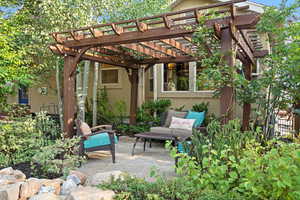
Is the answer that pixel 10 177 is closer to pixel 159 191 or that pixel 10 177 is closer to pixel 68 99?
pixel 159 191

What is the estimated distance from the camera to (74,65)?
5609mm

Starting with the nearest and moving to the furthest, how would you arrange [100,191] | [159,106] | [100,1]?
1. [100,191]
2. [100,1]
3. [159,106]

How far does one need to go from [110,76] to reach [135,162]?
6.65 meters

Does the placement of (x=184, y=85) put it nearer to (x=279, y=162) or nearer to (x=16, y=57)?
(x=16, y=57)

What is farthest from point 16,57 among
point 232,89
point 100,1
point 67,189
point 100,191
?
point 232,89

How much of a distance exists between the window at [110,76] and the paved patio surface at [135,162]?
16.1ft

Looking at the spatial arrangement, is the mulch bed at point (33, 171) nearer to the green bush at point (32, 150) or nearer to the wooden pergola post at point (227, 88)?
the green bush at point (32, 150)

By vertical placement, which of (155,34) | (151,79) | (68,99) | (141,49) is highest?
(141,49)

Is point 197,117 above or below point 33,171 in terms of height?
above

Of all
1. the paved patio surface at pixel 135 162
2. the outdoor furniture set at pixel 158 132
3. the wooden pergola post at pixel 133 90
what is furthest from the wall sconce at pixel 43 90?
the paved patio surface at pixel 135 162

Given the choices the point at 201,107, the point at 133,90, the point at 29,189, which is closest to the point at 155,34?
the point at 29,189

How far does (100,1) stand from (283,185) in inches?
257

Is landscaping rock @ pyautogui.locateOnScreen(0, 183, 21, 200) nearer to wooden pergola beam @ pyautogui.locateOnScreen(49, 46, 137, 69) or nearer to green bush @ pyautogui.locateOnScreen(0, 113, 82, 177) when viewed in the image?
green bush @ pyautogui.locateOnScreen(0, 113, 82, 177)

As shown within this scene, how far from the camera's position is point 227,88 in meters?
3.93
